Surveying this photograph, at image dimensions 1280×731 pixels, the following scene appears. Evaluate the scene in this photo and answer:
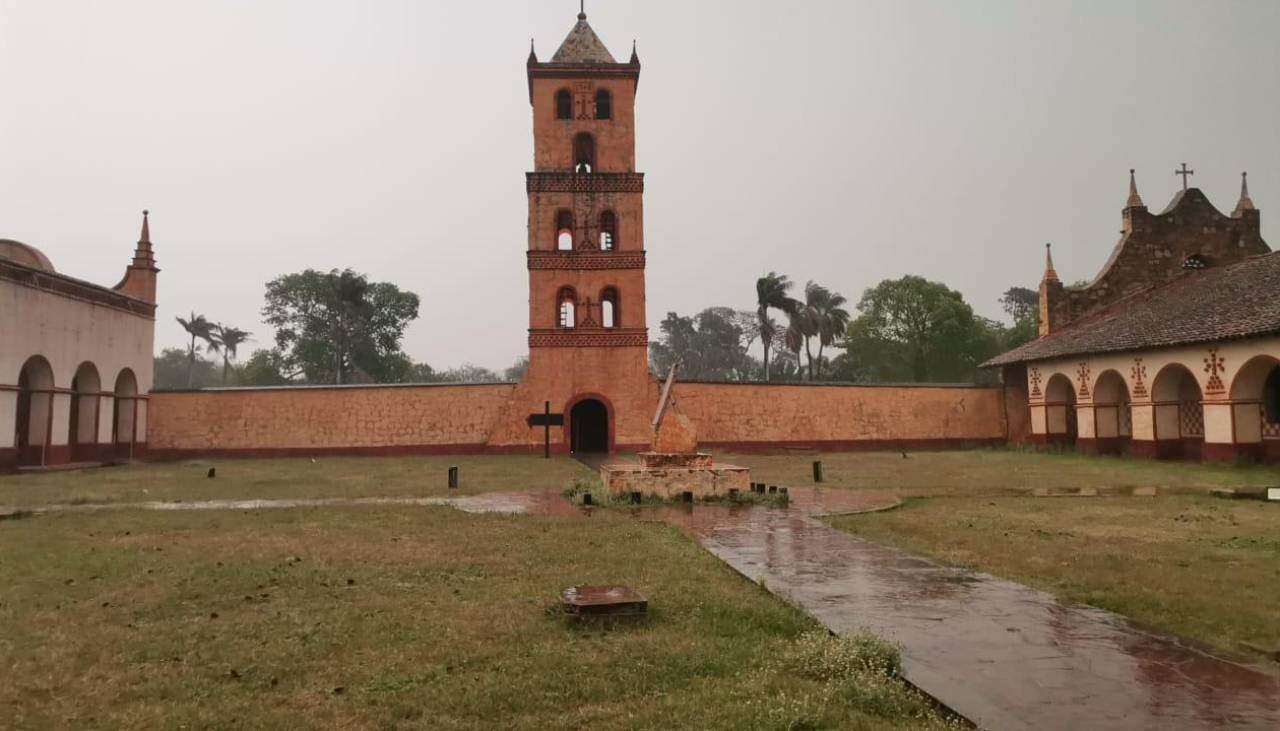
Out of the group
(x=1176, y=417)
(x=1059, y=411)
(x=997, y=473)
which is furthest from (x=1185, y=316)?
(x=997, y=473)

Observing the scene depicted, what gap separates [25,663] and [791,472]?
1683cm

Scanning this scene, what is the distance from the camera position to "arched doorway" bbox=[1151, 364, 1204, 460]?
76.0 ft

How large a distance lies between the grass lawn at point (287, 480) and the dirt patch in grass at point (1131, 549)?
8201mm

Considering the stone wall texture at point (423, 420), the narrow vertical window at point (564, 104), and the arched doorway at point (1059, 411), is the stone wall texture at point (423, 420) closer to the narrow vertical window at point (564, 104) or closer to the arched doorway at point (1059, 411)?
the arched doorway at point (1059, 411)

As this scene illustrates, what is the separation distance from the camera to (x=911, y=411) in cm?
3166

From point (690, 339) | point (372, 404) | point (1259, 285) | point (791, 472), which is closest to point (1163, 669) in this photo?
point (791, 472)

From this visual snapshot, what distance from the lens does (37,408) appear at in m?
24.5

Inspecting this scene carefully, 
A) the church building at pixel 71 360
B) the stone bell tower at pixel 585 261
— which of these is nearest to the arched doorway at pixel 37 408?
the church building at pixel 71 360

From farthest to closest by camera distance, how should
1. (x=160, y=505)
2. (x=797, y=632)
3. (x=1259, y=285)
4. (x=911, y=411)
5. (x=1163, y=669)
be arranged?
(x=911, y=411) → (x=1259, y=285) → (x=160, y=505) → (x=797, y=632) → (x=1163, y=669)

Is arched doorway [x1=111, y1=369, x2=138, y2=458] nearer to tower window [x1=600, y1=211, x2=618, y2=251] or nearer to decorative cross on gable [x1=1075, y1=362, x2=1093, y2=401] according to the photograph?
tower window [x1=600, y1=211, x2=618, y2=251]

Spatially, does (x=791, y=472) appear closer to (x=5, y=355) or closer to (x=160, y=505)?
(x=160, y=505)

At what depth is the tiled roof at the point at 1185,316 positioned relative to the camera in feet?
66.6

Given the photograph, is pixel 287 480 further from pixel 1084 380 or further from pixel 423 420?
pixel 1084 380

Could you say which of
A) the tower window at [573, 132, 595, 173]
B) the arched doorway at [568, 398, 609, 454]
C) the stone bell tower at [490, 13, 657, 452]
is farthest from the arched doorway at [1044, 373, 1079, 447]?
the tower window at [573, 132, 595, 173]
